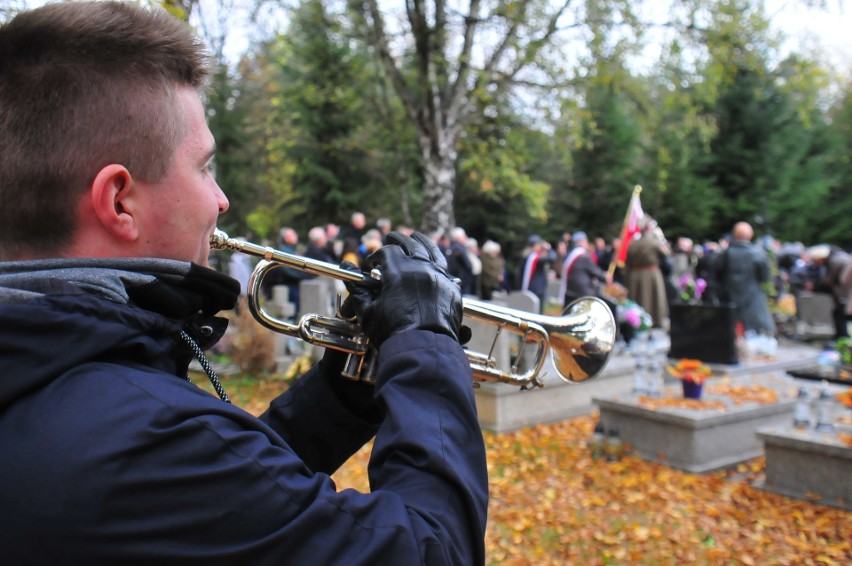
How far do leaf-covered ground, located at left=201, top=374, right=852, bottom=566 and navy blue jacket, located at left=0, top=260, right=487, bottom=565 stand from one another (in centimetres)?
367

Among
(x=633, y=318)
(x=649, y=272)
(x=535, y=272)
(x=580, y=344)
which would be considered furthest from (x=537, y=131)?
(x=580, y=344)

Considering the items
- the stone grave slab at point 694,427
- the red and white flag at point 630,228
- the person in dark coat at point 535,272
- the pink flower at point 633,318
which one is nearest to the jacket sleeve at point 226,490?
the stone grave slab at point 694,427

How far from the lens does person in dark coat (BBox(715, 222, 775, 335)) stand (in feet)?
37.6

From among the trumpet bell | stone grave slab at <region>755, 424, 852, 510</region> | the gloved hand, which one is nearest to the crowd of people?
stone grave slab at <region>755, 424, 852, 510</region>

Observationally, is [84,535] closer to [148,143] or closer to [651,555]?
[148,143]

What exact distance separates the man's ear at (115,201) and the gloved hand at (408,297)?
50 cm

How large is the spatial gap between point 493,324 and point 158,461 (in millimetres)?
1687

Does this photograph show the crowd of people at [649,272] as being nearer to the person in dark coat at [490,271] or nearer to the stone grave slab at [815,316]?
the person in dark coat at [490,271]

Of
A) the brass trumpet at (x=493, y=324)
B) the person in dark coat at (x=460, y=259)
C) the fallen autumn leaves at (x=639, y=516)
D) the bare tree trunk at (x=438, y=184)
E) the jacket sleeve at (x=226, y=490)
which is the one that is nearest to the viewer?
the jacket sleeve at (x=226, y=490)

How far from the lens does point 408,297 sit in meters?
1.49

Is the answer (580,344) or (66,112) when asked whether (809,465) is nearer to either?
(580,344)

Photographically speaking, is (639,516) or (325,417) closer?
(325,417)

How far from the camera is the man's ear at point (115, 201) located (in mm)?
1180

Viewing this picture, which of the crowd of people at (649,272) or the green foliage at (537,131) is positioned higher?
the green foliage at (537,131)
